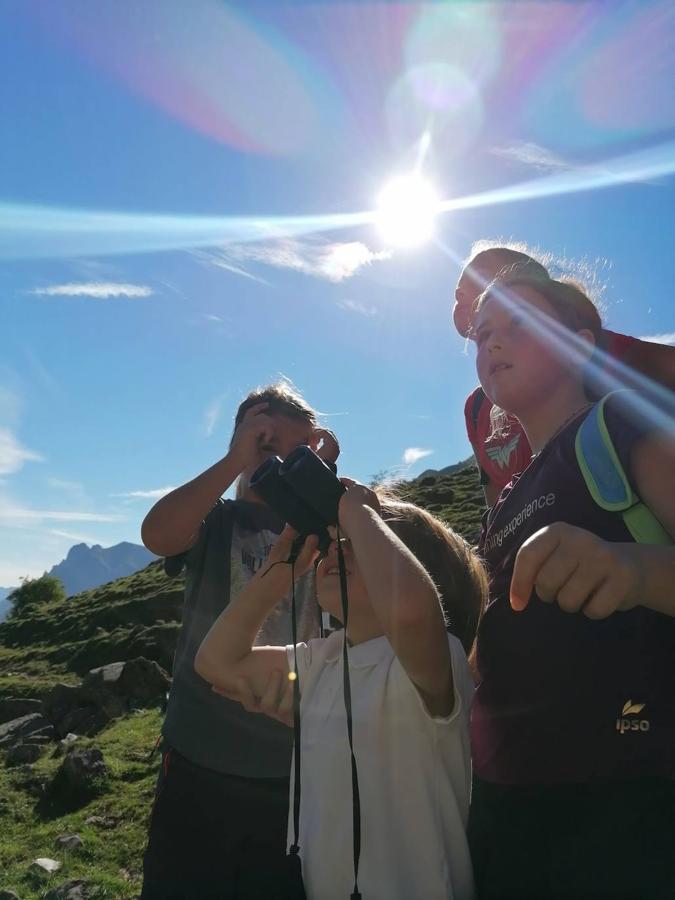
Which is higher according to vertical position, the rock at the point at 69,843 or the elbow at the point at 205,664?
the elbow at the point at 205,664

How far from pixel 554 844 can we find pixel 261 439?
204 cm

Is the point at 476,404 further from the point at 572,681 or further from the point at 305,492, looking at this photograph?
the point at 572,681

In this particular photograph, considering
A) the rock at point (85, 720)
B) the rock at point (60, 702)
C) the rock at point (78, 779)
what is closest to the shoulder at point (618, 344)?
the rock at point (78, 779)

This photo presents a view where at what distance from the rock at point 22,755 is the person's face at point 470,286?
1098cm

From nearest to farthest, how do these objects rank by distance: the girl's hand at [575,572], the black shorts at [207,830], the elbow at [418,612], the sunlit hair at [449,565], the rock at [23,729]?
the girl's hand at [575,572] < the elbow at [418,612] < the sunlit hair at [449,565] < the black shorts at [207,830] < the rock at [23,729]

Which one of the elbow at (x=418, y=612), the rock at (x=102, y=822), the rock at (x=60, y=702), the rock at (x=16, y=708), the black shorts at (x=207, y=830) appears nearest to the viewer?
the elbow at (x=418, y=612)

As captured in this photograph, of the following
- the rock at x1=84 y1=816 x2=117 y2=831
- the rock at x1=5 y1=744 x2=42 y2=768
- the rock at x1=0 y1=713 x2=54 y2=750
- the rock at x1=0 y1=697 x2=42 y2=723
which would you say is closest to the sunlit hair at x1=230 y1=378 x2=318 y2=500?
the rock at x1=84 y1=816 x2=117 y2=831

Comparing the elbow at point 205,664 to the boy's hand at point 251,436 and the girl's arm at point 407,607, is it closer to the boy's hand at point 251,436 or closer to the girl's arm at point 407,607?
the girl's arm at point 407,607

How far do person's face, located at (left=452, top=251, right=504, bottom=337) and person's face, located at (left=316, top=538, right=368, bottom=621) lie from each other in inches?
47.8

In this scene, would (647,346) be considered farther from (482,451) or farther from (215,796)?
(215,796)

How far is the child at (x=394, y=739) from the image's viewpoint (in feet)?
5.30

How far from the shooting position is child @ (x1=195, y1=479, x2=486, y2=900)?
63.6 inches

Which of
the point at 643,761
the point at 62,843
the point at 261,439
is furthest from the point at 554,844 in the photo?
the point at 62,843

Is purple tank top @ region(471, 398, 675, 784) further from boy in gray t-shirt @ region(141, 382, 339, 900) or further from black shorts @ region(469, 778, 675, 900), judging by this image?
Answer: boy in gray t-shirt @ region(141, 382, 339, 900)
